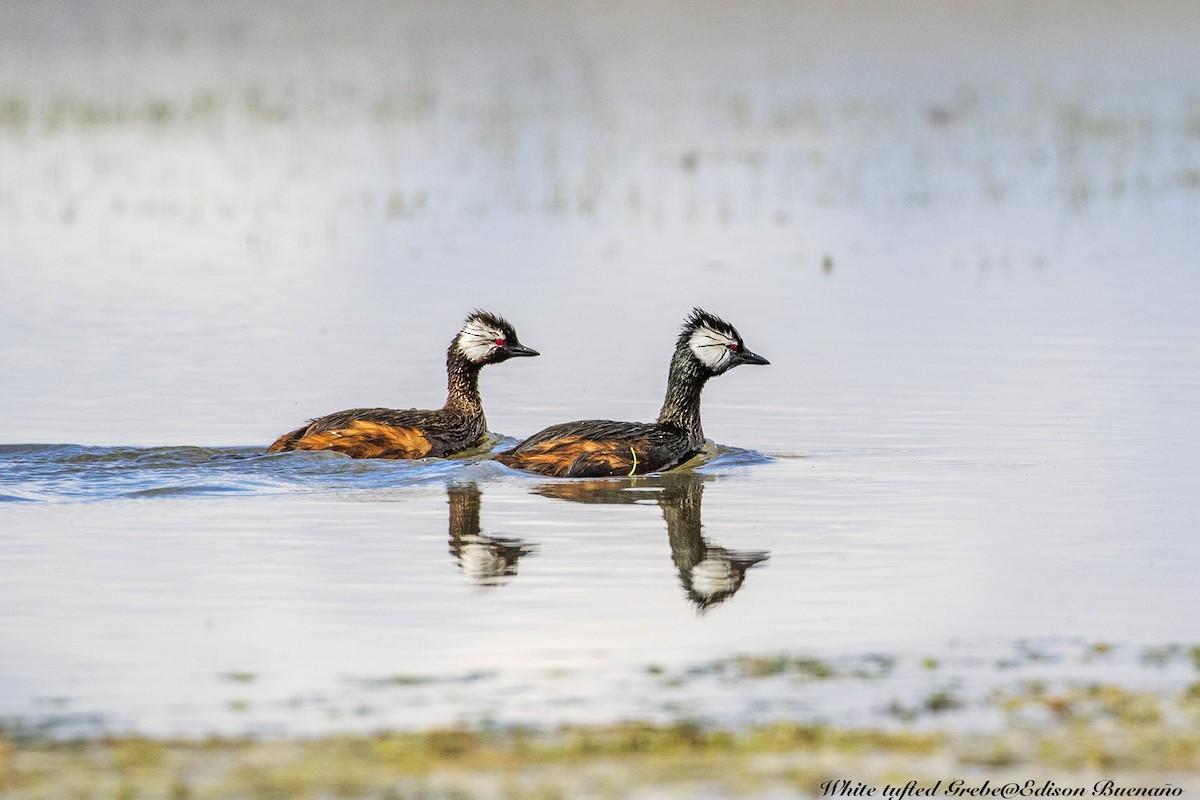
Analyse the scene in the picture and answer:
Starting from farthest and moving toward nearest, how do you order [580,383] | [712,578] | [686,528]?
[580,383]
[686,528]
[712,578]

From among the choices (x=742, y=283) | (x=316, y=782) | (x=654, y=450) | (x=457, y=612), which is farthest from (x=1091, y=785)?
(x=742, y=283)

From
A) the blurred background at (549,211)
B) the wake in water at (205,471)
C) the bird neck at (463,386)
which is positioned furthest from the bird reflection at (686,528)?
the bird neck at (463,386)

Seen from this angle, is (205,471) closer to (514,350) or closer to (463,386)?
(463,386)

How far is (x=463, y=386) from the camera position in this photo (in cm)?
1661

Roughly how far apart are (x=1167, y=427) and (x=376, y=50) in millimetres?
35342

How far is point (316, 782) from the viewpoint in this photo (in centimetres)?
751

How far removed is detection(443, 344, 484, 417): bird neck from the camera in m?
16.5

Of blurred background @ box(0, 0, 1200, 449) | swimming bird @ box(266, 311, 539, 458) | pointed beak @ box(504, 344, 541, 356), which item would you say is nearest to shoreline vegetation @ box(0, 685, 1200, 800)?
swimming bird @ box(266, 311, 539, 458)

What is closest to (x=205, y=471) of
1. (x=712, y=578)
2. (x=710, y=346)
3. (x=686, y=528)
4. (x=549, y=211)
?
(x=686, y=528)

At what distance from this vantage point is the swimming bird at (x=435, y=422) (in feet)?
49.3

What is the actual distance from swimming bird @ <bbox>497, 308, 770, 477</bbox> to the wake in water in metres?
0.20

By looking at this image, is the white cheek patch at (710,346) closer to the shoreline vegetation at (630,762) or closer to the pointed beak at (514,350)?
the pointed beak at (514,350)

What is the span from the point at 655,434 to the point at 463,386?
1925 mm

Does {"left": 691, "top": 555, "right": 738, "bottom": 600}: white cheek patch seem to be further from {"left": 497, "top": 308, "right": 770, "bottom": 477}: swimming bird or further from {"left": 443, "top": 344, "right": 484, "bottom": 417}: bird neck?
{"left": 443, "top": 344, "right": 484, "bottom": 417}: bird neck
